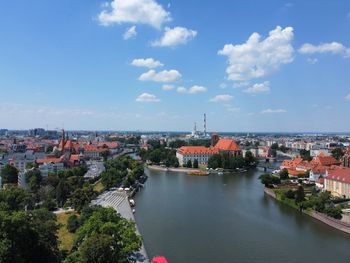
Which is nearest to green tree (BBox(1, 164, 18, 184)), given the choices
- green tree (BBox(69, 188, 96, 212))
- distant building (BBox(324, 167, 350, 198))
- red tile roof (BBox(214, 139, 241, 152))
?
green tree (BBox(69, 188, 96, 212))

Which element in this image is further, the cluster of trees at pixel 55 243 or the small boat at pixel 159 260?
the small boat at pixel 159 260

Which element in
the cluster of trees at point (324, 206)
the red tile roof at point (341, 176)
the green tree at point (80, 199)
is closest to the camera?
the cluster of trees at point (324, 206)

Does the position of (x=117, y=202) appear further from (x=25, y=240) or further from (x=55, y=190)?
(x=25, y=240)

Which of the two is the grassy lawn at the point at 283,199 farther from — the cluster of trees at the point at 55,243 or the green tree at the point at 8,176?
the green tree at the point at 8,176

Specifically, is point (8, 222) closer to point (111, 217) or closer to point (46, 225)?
point (46, 225)

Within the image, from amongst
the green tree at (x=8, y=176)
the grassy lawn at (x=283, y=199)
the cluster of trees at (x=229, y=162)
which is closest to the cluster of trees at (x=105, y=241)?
the grassy lawn at (x=283, y=199)
